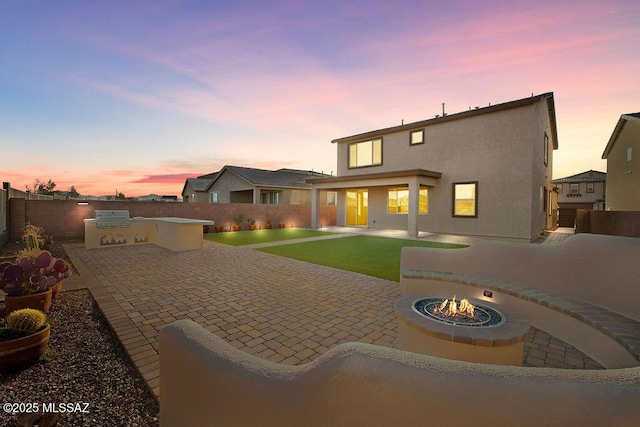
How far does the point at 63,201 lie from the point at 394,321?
50.3ft

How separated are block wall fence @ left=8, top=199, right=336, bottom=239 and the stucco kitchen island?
3120 millimetres

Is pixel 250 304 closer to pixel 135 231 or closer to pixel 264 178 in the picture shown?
pixel 135 231

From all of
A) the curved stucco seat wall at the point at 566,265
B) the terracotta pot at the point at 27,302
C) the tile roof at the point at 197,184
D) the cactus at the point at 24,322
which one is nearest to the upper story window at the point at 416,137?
the curved stucco seat wall at the point at 566,265

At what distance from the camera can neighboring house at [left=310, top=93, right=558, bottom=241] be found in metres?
12.8

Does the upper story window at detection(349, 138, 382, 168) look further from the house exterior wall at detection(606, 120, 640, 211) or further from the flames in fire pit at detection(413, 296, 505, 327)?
the flames in fire pit at detection(413, 296, 505, 327)

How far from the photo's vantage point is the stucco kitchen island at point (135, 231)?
1015 centimetres

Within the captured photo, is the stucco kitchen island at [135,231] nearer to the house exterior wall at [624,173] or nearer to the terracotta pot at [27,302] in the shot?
the terracotta pot at [27,302]

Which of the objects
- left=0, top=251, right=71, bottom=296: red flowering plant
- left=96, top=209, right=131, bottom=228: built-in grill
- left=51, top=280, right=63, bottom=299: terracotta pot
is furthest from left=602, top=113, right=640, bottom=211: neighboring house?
left=96, top=209, right=131, bottom=228: built-in grill

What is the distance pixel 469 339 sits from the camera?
247 centimetres

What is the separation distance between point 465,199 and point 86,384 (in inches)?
622

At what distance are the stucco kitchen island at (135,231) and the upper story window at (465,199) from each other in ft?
41.1

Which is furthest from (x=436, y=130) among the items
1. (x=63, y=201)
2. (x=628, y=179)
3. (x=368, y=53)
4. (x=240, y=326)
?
(x=63, y=201)

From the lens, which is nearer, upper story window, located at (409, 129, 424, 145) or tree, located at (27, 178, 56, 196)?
upper story window, located at (409, 129, 424, 145)

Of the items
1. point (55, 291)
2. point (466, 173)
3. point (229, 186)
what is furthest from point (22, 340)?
point (229, 186)
